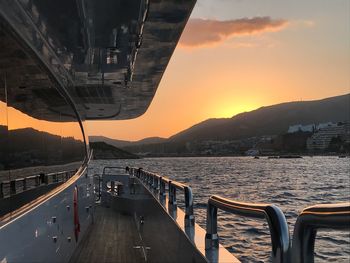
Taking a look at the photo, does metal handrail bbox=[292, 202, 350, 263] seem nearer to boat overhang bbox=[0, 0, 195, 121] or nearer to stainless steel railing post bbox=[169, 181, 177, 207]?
boat overhang bbox=[0, 0, 195, 121]

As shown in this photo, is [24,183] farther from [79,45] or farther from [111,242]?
[111,242]

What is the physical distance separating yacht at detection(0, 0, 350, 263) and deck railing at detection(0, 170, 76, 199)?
0.01 metres

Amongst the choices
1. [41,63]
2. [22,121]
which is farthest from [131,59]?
[22,121]

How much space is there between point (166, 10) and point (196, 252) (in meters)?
2.32

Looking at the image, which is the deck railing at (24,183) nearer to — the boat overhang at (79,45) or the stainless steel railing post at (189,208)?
the boat overhang at (79,45)

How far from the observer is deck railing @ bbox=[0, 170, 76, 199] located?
2752mm

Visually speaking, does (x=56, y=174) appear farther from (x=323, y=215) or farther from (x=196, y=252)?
(x=323, y=215)

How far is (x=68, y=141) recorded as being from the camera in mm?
6582

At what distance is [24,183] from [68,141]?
10.8ft

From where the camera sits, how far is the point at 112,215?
12.6 meters

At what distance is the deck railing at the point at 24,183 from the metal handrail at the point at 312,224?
1.67 m

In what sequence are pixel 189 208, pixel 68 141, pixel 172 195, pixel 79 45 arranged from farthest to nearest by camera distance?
pixel 68 141 → pixel 79 45 → pixel 172 195 → pixel 189 208

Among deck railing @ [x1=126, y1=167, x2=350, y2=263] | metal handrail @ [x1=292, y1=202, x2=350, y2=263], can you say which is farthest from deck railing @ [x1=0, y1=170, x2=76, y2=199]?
metal handrail @ [x1=292, y1=202, x2=350, y2=263]

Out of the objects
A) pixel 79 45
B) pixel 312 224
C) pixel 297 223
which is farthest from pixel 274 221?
pixel 79 45
